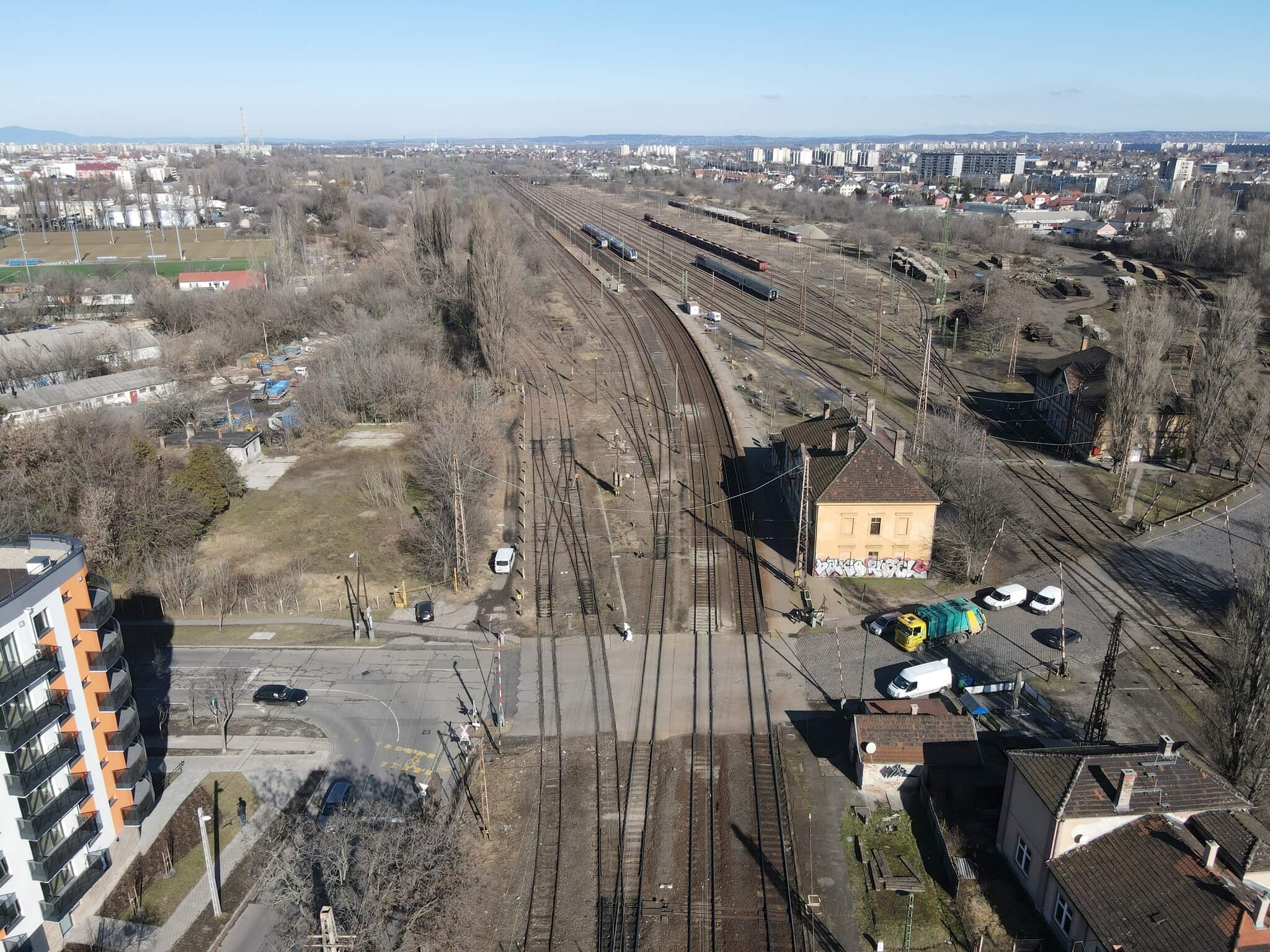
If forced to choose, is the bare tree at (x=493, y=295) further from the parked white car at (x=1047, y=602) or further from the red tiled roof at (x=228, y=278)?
the parked white car at (x=1047, y=602)

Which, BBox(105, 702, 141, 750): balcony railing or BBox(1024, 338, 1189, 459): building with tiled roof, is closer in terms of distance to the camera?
BBox(105, 702, 141, 750): balcony railing

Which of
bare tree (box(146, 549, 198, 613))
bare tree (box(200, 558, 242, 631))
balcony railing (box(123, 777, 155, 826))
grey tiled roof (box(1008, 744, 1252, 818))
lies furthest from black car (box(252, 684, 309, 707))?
grey tiled roof (box(1008, 744, 1252, 818))

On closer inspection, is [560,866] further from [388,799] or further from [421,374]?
[421,374]

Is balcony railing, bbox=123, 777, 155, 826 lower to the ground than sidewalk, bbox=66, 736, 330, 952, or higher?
higher

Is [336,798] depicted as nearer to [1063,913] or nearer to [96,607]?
[96,607]

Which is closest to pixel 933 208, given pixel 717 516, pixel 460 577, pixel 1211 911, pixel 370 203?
pixel 370 203

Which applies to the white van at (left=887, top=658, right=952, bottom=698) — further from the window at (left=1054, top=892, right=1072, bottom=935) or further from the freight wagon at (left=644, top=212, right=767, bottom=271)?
the freight wagon at (left=644, top=212, right=767, bottom=271)

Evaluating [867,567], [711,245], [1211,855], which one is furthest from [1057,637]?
[711,245]
